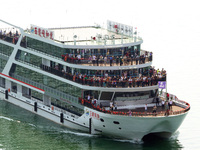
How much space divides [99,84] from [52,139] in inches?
268

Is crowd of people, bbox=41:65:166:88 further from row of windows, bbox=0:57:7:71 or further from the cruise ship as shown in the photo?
row of windows, bbox=0:57:7:71

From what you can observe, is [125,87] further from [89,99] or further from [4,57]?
[4,57]

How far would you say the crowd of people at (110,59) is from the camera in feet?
219

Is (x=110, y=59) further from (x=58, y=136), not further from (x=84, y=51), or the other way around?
(x=58, y=136)

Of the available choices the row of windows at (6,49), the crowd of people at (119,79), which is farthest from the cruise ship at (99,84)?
the row of windows at (6,49)

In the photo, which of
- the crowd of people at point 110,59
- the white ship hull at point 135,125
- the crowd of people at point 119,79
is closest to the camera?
the white ship hull at point 135,125

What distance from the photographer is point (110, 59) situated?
66.2 meters

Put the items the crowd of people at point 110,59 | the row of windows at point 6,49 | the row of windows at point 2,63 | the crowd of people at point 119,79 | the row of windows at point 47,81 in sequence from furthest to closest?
the row of windows at point 2,63 → the row of windows at point 6,49 → the row of windows at point 47,81 → the crowd of people at point 110,59 → the crowd of people at point 119,79

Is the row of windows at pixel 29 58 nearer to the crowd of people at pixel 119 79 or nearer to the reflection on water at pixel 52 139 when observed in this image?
the reflection on water at pixel 52 139

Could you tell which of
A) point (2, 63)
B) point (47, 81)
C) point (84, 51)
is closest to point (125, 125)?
point (84, 51)

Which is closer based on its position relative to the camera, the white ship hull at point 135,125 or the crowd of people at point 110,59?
the white ship hull at point 135,125

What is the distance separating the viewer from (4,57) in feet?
258

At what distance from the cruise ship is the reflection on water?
697mm

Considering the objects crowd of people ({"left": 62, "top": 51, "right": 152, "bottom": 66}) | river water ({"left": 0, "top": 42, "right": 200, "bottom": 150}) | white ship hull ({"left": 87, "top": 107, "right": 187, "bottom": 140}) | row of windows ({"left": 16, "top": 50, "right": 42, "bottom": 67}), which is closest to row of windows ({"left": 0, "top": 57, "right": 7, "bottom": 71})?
row of windows ({"left": 16, "top": 50, "right": 42, "bottom": 67})
